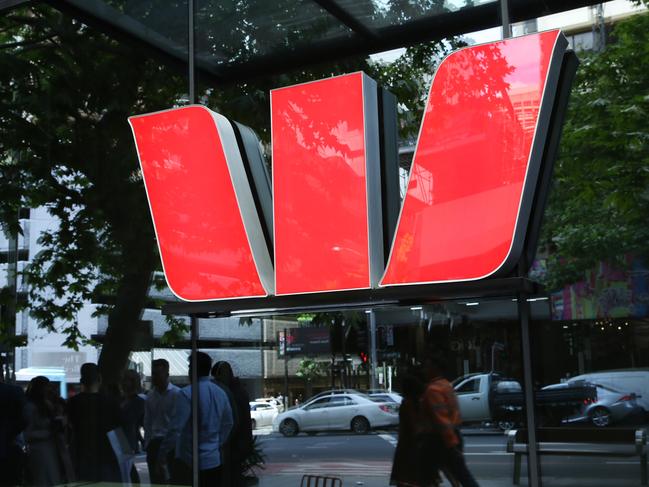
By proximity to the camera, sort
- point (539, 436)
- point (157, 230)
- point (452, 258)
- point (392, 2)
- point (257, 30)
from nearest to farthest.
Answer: point (452, 258) → point (539, 436) → point (157, 230) → point (392, 2) → point (257, 30)

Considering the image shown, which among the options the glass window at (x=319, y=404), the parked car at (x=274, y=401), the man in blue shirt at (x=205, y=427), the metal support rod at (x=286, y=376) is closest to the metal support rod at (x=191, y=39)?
the metal support rod at (x=286, y=376)

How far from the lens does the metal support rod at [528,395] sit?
5.59m

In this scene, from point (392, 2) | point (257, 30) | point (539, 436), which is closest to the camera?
point (539, 436)

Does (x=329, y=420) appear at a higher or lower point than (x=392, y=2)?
lower

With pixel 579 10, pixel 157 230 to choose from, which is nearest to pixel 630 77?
pixel 579 10

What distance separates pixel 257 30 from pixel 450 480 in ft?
14.6

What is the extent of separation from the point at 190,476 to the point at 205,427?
0.58 m

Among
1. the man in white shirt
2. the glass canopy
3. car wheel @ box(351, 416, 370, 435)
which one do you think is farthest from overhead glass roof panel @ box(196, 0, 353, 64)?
car wheel @ box(351, 416, 370, 435)

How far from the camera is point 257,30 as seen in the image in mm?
7926

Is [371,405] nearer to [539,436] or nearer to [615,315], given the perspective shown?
[539,436]

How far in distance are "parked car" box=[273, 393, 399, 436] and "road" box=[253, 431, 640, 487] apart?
7 cm

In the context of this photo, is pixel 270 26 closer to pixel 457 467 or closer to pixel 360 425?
pixel 360 425

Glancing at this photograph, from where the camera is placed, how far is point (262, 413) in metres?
7.03

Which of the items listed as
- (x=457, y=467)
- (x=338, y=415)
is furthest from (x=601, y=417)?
(x=338, y=415)
